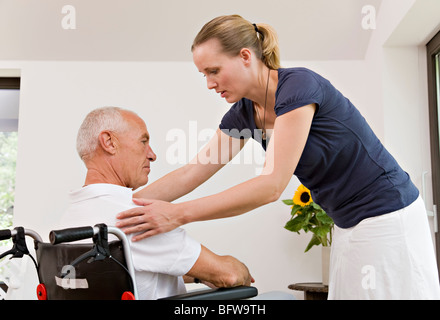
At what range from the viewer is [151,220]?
1.17m

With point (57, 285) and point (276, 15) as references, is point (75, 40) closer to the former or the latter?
point (276, 15)

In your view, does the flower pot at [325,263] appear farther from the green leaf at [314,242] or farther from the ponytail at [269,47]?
the ponytail at [269,47]

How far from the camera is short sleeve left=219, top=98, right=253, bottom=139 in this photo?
5.50 feet

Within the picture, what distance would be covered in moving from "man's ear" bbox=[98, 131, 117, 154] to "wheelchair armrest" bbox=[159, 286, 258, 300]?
1.53 feet

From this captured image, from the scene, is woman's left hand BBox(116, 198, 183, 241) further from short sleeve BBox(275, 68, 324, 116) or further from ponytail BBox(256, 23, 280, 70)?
ponytail BBox(256, 23, 280, 70)

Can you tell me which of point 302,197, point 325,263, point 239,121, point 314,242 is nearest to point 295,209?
point 302,197

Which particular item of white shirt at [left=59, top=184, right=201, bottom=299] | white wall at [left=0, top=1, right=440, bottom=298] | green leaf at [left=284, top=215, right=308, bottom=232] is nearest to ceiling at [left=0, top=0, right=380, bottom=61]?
white wall at [left=0, top=1, right=440, bottom=298]

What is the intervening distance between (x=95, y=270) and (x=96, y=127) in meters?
0.43

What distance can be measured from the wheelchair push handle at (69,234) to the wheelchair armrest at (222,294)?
0.26m

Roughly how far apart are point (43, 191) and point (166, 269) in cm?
252

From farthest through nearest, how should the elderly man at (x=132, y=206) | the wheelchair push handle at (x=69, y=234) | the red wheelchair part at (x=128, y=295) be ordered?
the elderly man at (x=132, y=206) < the red wheelchair part at (x=128, y=295) < the wheelchair push handle at (x=69, y=234)

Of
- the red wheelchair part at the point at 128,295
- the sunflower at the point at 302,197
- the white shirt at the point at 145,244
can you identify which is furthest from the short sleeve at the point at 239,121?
the sunflower at the point at 302,197

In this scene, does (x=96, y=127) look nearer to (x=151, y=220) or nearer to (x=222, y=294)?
(x=151, y=220)

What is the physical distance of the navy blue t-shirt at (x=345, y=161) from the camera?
4.46ft
